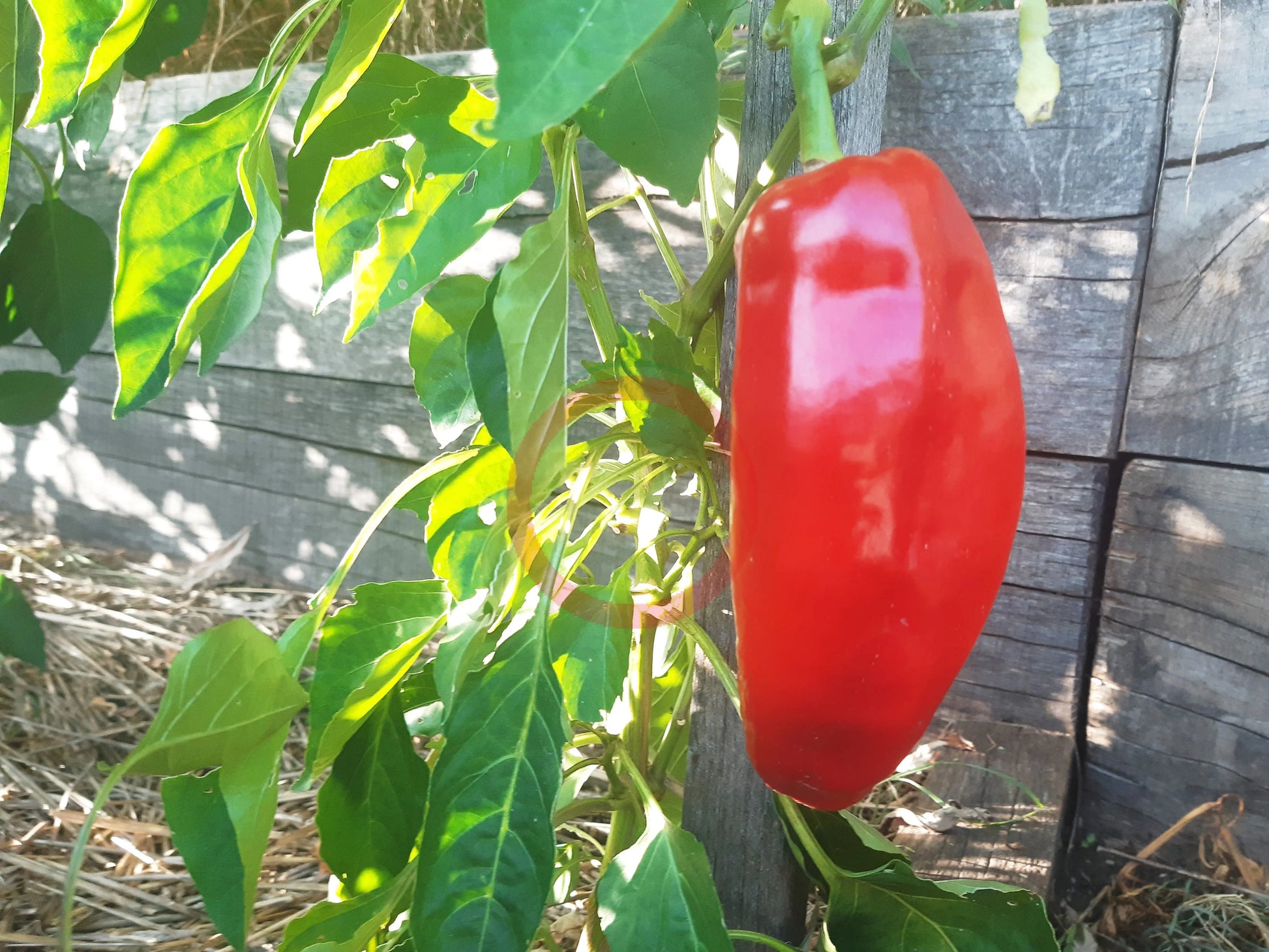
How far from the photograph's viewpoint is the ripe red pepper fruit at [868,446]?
315 mm

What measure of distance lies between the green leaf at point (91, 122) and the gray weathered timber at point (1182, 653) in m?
0.84

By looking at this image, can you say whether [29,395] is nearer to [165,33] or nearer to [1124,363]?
[165,33]

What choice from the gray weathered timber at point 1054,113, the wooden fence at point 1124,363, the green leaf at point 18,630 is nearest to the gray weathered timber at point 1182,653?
the wooden fence at point 1124,363

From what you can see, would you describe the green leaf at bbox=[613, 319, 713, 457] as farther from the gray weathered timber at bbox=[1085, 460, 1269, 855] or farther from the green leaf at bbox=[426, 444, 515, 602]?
the gray weathered timber at bbox=[1085, 460, 1269, 855]

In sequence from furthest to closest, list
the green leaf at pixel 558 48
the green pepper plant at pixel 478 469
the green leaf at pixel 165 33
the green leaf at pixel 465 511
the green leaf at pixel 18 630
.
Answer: the green leaf at pixel 18 630
the green leaf at pixel 165 33
the green leaf at pixel 465 511
the green pepper plant at pixel 478 469
the green leaf at pixel 558 48

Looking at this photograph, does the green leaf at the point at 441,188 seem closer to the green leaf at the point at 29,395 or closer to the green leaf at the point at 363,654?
the green leaf at the point at 363,654

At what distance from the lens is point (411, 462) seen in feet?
3.95

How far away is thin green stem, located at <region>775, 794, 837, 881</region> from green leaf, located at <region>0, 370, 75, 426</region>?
70 cm

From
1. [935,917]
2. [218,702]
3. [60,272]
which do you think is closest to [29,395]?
[60,272]

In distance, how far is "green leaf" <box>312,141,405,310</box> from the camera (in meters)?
0.38

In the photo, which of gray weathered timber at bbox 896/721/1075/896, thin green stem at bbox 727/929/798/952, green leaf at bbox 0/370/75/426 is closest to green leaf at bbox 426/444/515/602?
thin green stem at bbox 727/929/798/952

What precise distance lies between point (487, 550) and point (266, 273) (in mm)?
145

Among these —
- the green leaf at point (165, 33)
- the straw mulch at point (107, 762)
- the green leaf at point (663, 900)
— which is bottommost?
the straw mulch at point (107, 762)

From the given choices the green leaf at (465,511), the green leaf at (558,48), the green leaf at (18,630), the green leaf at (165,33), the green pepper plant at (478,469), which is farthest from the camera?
the green leaf at (18,630)
